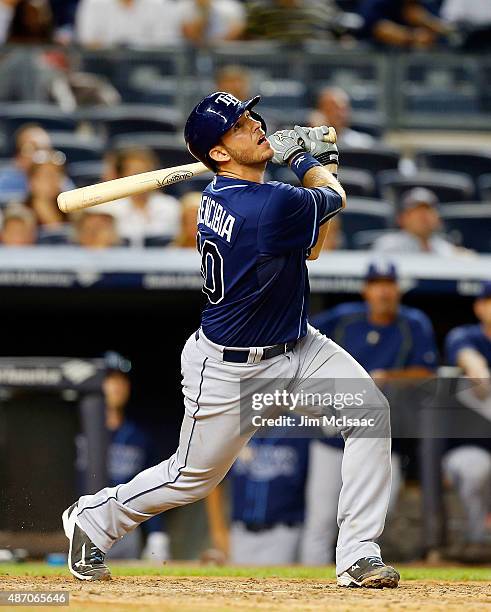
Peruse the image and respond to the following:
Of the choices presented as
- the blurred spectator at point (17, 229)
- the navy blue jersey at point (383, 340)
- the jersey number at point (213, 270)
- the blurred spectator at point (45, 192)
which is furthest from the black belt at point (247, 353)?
the blurred spectator at point (45, 192)

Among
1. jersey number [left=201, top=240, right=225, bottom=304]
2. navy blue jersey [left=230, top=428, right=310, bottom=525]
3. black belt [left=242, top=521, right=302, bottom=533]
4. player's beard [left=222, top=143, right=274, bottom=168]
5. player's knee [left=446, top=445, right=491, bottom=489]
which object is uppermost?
player's beard [left=222, top=143, right=274, bottom=168]

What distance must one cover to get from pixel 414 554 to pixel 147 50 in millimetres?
5153

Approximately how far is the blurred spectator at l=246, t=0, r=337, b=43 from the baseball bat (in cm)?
652

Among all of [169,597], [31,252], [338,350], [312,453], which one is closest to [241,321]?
[338,350]

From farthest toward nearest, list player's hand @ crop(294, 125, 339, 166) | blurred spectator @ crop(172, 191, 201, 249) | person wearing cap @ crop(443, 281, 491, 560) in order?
blurred spectator @ crop(172, 191, 201, 249)
person wearing cap @ crop(443, 281, 491, 560)
player's hand @ crop(294, 125, 339, 166)

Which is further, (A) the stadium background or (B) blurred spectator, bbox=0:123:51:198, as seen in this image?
(B) blurred spectator, bbox=0:123:51:198

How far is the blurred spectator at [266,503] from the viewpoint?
6984mm

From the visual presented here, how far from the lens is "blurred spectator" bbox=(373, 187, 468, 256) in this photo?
8.23 metres

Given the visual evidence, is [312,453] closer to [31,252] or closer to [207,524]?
[207,524]

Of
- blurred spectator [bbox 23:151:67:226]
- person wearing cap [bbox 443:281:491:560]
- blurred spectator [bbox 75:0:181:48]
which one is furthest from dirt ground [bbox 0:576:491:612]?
blurred spectator [bbox 75:0:181:48]

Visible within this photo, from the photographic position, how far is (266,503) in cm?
716

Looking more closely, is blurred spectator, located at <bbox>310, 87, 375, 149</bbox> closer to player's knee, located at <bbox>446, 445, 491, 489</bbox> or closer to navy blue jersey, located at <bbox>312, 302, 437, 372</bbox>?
navy blue jersey, located at <bbox>312, 302, 437, 372</bbox>

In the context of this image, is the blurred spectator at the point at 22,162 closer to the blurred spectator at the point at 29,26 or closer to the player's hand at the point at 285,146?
the blurred spectator at the point at 29,26

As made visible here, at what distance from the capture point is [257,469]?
7.26m
